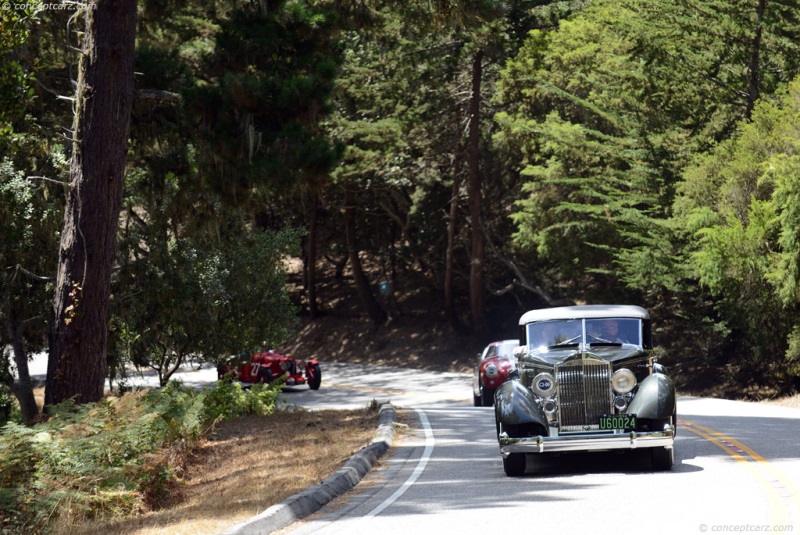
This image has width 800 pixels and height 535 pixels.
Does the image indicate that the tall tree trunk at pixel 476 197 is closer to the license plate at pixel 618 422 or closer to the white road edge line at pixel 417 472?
the white road edge line at pixel 417 472

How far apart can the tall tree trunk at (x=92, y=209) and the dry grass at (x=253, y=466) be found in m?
2.50

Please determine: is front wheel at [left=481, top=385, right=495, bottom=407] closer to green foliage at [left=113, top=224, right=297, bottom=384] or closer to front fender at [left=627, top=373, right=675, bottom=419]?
green foliage at [left=113, top=224, right=297, bottom=384]

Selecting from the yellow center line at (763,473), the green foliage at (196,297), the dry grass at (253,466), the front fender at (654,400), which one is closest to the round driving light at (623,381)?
the front fender at (654,400)

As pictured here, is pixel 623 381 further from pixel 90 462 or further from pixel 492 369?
pixel 492 369

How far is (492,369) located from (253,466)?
30.8 feet

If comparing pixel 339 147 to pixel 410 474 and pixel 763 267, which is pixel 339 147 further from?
pixel 763 267

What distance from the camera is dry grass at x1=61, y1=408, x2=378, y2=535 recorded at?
8.71m

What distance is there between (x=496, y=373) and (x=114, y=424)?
10.2 metres

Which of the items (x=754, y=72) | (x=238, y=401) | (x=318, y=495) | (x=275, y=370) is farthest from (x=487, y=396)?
Result: (x=754, y=72)

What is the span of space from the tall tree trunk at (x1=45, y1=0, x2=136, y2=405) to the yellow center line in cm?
979

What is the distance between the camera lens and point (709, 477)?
1027cm

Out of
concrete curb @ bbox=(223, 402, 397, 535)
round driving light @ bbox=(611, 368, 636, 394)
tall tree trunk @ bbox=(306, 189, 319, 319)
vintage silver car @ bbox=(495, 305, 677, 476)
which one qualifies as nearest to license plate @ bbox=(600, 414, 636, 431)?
vintage silver car @ bbox=(495, 305, 677, 476)

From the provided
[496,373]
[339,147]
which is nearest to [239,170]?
[339,147]

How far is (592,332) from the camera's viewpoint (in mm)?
11992
